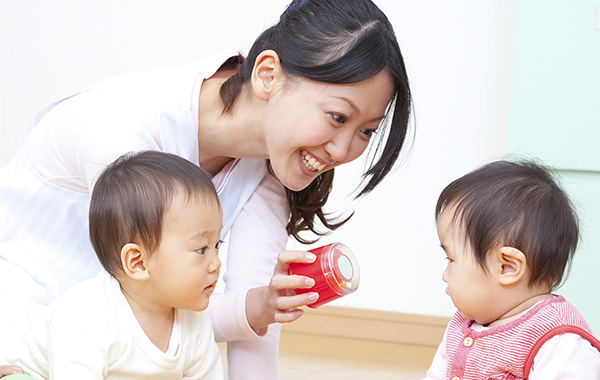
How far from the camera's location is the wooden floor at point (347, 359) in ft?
6.26

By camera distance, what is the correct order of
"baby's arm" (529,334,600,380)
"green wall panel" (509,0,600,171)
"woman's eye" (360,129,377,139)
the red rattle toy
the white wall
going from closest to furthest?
"baby's arm" (529,334,600,380) < the red rattle toy < "woman's eye" (360,129,377,139) < "green wall panel" (509,0,600,171) < the white wall

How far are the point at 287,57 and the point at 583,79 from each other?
1153 millimetres

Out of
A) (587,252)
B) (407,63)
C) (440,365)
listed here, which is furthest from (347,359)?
(440,365)

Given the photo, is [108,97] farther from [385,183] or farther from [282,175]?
[385,183]

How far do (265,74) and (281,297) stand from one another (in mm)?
370

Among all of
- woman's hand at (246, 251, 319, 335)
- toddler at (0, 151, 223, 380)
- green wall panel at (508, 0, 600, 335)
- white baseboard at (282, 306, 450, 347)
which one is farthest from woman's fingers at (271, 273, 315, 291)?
white baseboard at (282, 306, 450, 347)

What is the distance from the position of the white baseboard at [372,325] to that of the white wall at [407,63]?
37 millimetres

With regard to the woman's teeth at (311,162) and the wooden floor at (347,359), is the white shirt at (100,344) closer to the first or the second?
the woman's teeth at (311,162)

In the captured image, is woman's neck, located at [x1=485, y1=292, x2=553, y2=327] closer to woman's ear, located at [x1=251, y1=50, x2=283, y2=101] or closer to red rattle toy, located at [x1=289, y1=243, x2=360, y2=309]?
red rattle toy, located at [x1=289, y1=243, x2=360, y2=309]

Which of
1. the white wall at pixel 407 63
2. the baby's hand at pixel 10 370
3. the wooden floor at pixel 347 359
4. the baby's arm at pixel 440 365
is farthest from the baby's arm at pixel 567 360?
the white wall at pixel 407 63

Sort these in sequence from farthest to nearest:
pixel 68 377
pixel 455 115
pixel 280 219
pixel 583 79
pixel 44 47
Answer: pixel 44 47 → pixel 455 115 → pixel 583 79 → pixel 280 219 → pixel 68 377

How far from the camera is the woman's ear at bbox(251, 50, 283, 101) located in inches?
44.1

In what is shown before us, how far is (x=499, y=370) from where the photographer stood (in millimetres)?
927

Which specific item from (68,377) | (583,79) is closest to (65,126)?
(68,377)
